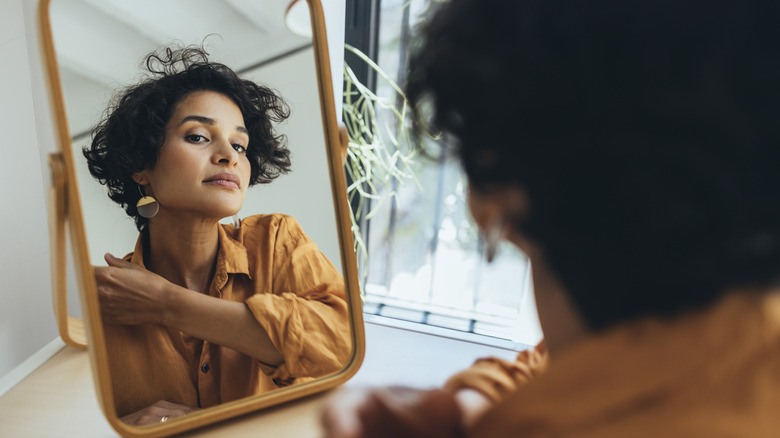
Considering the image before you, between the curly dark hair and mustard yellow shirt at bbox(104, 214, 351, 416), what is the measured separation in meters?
0.08

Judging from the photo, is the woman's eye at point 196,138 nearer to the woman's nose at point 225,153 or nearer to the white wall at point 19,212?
the woman's nose at point 225,153

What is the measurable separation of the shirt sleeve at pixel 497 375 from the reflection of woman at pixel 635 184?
0.15 m

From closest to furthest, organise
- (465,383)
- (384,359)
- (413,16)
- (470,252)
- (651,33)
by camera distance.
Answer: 1. (651,33)
2. (465,383)
3. (384,359)
4. (413,16)
5. (470,252)

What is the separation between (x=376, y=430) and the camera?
0.38 metres

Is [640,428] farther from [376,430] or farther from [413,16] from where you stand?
[413,16]

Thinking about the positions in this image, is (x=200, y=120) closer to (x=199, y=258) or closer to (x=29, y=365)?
(x=199, y=258)

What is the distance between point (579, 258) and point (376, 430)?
7.2 inches

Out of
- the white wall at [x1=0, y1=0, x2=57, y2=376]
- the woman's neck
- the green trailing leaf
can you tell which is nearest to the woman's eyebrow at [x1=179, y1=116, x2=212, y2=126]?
the woman's neck

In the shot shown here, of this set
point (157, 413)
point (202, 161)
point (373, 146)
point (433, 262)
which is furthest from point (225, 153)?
point (433, 262)

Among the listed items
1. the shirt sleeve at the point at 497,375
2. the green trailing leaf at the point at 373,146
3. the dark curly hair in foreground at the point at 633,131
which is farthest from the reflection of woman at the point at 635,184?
the green trailing leaf at the point at 373,146

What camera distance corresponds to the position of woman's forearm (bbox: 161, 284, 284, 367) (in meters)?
0.61

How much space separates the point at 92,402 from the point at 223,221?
302 mm

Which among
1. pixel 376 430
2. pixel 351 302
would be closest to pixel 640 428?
pixel 376 430

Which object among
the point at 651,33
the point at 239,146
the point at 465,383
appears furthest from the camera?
the point at 239,146
